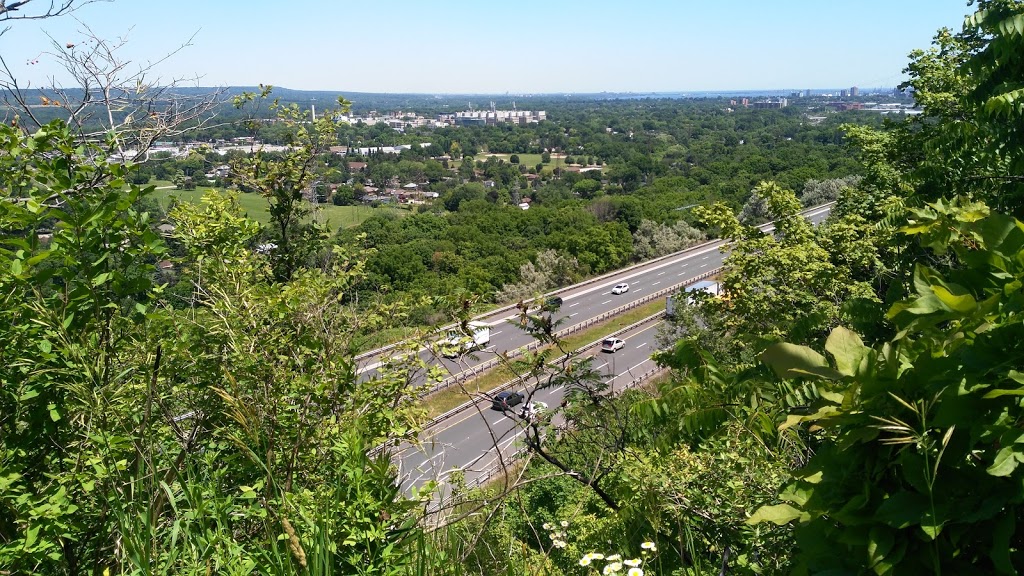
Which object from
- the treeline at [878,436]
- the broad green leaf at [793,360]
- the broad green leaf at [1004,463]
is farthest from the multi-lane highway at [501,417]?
the broad green leaf at [1004,463]

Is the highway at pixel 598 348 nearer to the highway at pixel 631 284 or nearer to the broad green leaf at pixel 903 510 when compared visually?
the highway at pixel 631 284

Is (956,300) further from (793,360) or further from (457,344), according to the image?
(457,344)

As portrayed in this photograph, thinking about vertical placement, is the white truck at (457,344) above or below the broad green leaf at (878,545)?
below

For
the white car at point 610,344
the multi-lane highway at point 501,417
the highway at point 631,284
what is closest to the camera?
the multi-lane highway at point 501,417

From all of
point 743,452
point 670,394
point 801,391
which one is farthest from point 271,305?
point 743,452

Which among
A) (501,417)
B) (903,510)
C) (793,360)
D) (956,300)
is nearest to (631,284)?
(501,417)

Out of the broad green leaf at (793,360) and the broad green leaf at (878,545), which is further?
the broad green leaf at (793,360)

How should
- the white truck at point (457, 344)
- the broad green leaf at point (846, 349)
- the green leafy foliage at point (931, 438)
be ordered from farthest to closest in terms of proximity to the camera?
the white truck at point (457, 344) < the broad green leaf at point (846, 349) < the green leafy foliage at point (931, 438)

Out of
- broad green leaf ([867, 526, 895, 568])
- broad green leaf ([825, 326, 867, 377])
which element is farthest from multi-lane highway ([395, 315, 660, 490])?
broad green leaf ([867, 526, 895, 568])

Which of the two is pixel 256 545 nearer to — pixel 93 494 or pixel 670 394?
pixel 93 494
